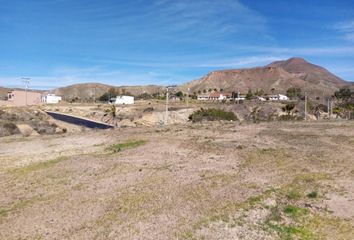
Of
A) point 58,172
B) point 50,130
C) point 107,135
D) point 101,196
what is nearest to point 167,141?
point 107,135

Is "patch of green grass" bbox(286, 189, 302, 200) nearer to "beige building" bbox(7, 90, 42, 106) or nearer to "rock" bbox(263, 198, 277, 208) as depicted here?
"rock" bbox(263, 198, 277, 208)

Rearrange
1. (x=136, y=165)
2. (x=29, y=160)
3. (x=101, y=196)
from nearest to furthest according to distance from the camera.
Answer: (x=101, y=196), (x=136, y=165), (x=29, y=160)

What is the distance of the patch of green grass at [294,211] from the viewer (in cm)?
1318

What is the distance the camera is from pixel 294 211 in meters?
13.4

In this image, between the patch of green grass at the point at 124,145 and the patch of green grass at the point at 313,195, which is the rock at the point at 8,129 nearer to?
the patch of green grass at the point at 124,145

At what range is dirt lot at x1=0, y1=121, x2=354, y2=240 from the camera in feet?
39.8

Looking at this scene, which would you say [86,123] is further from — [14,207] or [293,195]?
[293,195]

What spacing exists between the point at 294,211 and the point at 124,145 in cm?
1698

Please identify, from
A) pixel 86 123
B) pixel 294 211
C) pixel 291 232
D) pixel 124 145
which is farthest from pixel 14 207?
pixel 86 123

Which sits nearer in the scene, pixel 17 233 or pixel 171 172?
pixel 17 233

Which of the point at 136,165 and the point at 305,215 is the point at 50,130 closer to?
the point at 136,165

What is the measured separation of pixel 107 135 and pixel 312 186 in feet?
73.7

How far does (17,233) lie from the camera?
12.0 m

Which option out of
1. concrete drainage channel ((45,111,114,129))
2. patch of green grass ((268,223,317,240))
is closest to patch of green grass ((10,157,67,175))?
patch of green grass ((268,223,317,240))
